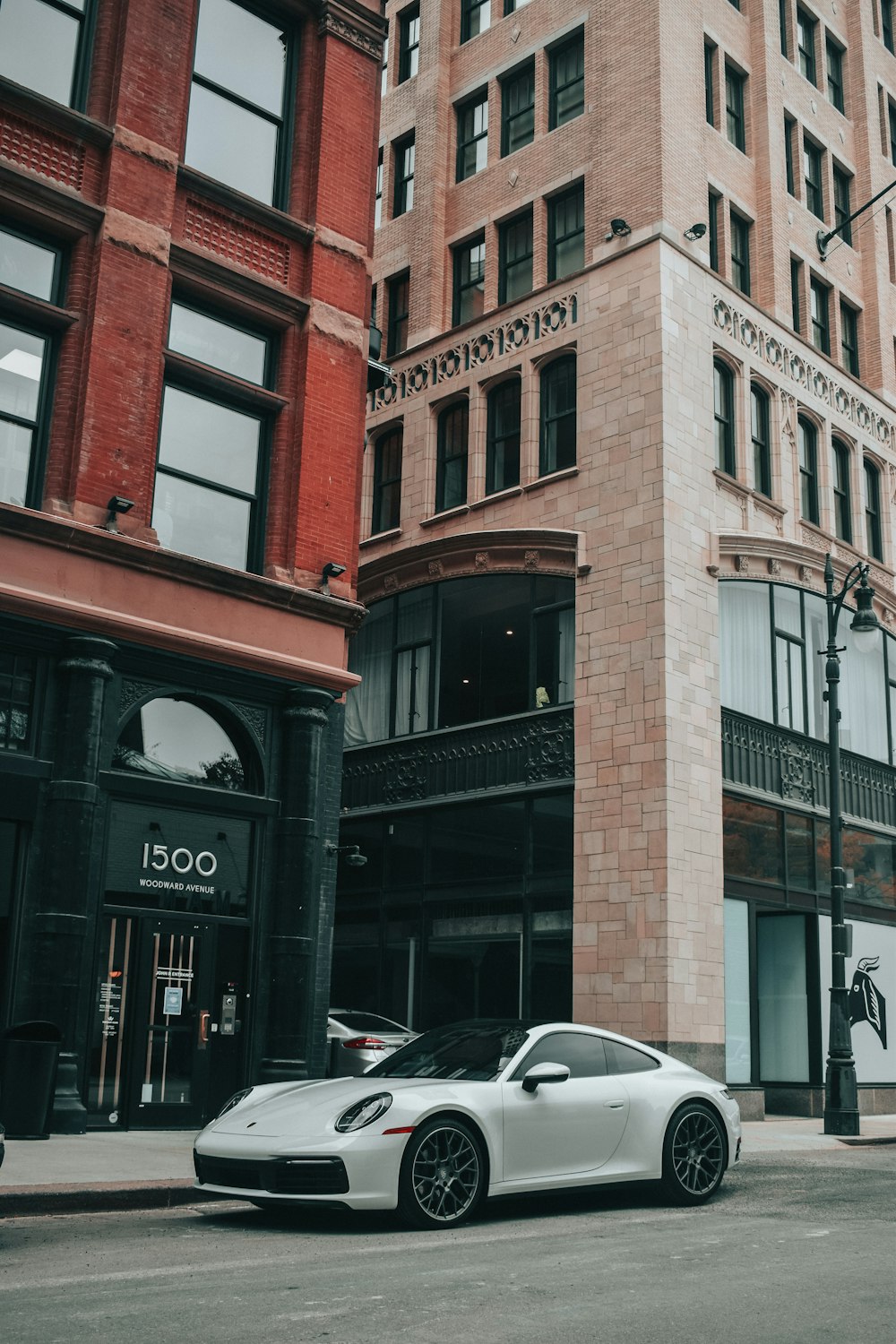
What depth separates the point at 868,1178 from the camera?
13.2 meters

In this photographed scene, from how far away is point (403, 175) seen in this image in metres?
30.9

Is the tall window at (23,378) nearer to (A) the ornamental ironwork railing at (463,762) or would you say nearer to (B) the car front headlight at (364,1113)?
(B) the car front headlight at (364,1113)

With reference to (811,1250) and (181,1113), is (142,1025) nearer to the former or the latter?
(181,1113)

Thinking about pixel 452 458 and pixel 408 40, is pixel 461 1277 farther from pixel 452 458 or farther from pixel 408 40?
pixel 408 40

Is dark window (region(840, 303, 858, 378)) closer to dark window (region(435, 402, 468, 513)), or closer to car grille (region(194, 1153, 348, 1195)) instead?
dark window (region(435, 402, 468, 513))

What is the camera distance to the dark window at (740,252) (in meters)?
26.9

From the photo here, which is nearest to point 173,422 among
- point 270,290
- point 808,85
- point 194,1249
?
point 270,290

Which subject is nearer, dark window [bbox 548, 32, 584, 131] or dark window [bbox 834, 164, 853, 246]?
dark window [bbox 548, 32, 584, 131]

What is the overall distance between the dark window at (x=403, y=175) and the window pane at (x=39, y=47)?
49.8 ft

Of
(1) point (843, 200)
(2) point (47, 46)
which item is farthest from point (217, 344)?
(1) point (843, 200)

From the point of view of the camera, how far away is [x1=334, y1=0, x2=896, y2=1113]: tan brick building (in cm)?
2269

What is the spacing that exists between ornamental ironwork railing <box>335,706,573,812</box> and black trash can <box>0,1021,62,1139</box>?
40.9 feet

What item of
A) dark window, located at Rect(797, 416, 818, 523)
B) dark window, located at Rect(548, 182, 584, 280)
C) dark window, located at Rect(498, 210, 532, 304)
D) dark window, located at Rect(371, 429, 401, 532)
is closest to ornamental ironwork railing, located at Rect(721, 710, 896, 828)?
dark window, located at Rect(797, 416, 818, 523)

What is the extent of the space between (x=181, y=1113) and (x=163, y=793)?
11.4ft
